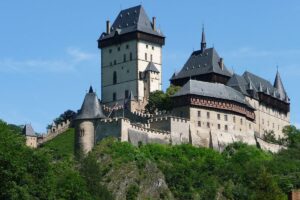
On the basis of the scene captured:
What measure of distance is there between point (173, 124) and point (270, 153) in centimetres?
1325

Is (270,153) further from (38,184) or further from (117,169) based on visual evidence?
(38,184)

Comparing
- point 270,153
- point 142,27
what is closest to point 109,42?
point 142,27

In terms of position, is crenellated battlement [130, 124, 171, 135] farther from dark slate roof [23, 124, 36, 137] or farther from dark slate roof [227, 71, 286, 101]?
dark slate roof [23, 124, 36, 137]

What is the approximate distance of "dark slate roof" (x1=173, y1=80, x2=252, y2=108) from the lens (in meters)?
106

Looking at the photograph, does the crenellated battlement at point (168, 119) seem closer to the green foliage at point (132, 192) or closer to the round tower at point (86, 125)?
the round tower at point (86, 125)

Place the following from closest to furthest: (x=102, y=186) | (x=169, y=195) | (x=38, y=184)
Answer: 1. (x=38, y=184)
2. (x=102, y=186)
3. (x=169, y=195)

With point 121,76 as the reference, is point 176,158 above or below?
below

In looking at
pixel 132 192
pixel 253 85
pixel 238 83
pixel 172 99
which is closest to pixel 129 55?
pixel 238 83

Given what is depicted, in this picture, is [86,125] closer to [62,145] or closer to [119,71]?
[62,145]

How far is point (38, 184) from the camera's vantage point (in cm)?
7400

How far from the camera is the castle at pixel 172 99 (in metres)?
101

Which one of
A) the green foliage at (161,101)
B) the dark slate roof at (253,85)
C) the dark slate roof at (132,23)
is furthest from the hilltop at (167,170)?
the dark slate roof at (132,23)

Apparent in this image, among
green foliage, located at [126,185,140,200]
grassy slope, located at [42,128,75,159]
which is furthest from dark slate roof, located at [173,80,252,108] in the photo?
green foliage, located at [126,185,140,200]

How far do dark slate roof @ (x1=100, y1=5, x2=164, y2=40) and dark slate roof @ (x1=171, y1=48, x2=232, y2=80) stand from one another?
21.1 feet
